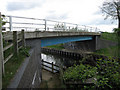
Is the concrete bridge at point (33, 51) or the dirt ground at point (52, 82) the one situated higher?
the concrete bridge at point (33, 51)

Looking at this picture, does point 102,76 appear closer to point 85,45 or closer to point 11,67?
point 11,67

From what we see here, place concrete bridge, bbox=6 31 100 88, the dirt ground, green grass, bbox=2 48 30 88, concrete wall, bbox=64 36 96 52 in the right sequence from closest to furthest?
green grass, bbox=2 48 30 88 → concrete bridge, bbox=6 31 100 88 → the dirt ground → concrete wall, bbox=64 36 96 52

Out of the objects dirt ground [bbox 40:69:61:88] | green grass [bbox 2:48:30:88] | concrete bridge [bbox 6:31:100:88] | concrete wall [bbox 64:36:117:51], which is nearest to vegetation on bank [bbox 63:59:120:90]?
dirt ground [bbox 40:69:61:88]

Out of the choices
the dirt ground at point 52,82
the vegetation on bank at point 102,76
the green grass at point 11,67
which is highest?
the green grass at point 11,67

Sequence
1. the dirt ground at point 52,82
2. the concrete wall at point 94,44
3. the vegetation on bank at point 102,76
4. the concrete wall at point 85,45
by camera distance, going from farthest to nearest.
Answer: the concrete wall at point 85,45 → the concrete wall at point 94,44 → the dirt ground at point 52,82 → the vegetation on bank at point 102,76

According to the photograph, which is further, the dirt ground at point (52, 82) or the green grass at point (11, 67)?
the dirt ground at point (52, 82)

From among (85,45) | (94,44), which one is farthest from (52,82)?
(85,45)

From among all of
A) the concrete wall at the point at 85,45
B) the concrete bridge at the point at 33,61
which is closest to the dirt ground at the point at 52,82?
the concrete bridge at the point at 33,61

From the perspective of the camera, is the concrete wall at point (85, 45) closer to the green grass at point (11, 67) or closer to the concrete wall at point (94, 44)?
the concrete wall at point (94, 44)

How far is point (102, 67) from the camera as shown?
16.0 ft

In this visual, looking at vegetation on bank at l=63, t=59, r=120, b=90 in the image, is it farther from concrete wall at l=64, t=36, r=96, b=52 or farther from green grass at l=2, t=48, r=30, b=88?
concrete wall at l=64, t=36, r=96, b=52

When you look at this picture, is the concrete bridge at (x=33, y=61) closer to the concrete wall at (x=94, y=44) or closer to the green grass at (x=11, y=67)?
the green grass at (x=11, y=67)

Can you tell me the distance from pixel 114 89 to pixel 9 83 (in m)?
4.14

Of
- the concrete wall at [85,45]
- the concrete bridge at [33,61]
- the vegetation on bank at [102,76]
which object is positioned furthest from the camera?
the concrete wall at [85,45]
